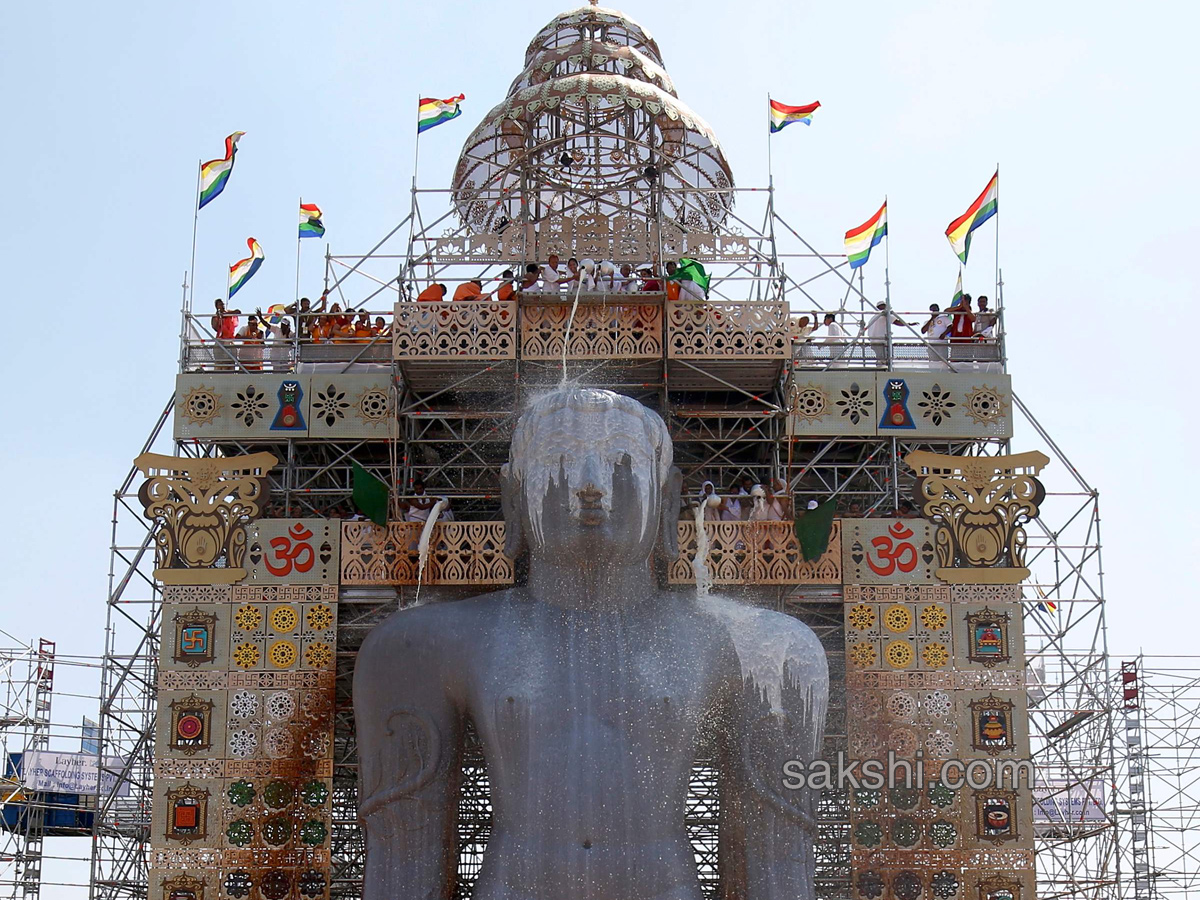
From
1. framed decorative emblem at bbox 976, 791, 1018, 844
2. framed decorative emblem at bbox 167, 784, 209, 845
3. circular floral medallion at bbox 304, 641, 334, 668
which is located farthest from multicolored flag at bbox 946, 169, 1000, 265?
framed decorative emblem at bbox 167, 784, 209, 845

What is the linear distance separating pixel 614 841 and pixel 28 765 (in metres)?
13.0

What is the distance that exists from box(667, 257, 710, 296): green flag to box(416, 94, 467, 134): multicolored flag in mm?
4456

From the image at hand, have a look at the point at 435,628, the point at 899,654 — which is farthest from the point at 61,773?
the point at 435,628

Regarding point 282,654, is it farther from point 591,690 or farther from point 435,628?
point 591,690

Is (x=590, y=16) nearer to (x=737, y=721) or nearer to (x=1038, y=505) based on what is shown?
(x=1038, y=505)

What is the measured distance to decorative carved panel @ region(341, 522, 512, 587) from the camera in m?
16.5

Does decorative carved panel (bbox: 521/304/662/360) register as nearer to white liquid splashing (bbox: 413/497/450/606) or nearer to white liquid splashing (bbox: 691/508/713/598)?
white liquid splashing (bbox: 691/508/713/598)

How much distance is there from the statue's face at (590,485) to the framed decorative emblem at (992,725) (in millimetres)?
5284

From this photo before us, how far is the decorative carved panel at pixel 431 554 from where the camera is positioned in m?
16.5

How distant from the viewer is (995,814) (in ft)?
52.8

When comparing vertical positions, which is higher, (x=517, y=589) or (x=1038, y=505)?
(x=1038, y=505)

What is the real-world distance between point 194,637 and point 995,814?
6.93m

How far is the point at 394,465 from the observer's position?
17.3 metres

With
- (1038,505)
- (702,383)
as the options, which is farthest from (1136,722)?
(702,383)
